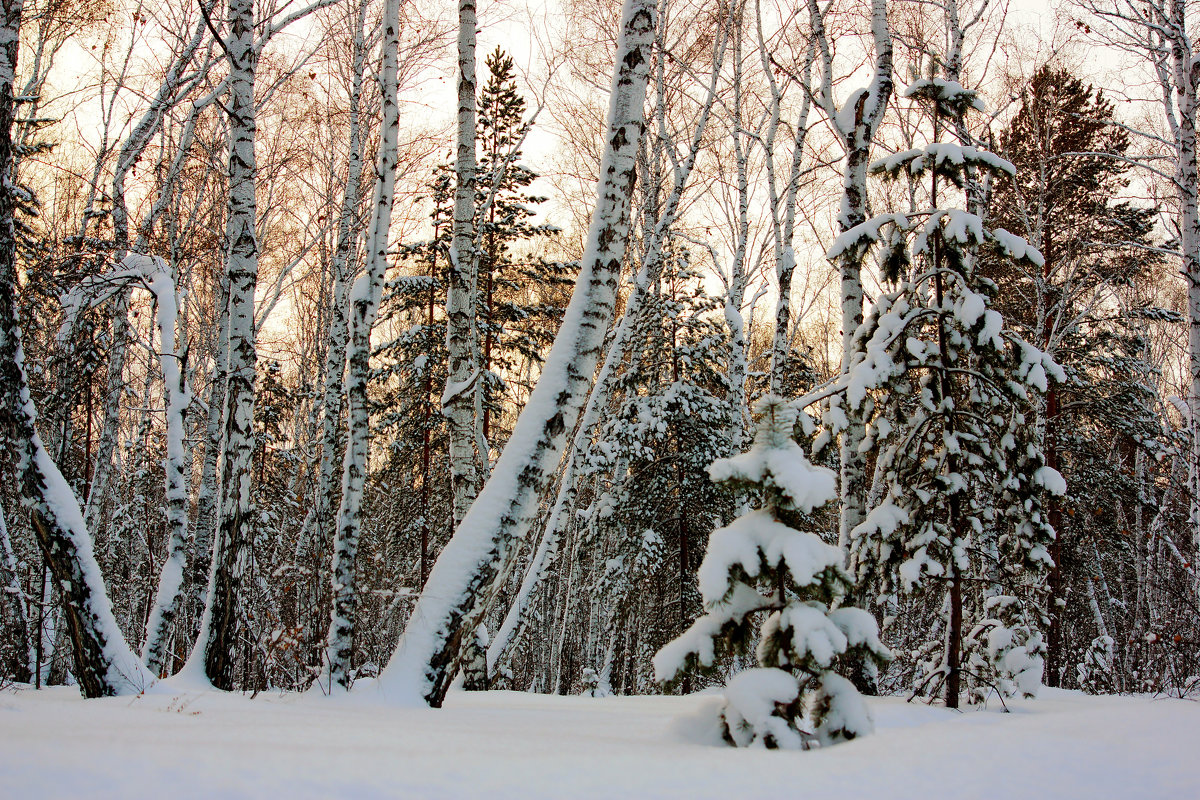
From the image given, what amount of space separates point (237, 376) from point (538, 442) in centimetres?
290

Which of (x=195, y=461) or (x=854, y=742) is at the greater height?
(x=195, y=461)

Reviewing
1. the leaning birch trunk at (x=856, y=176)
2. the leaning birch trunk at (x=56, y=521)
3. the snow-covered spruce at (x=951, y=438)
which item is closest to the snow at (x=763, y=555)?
the snow-covered spruce at (x=951, y=438)

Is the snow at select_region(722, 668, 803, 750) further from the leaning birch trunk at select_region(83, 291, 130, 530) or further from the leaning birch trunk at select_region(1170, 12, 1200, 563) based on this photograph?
the leaning birch trunk at select_region(83, 291, 130, 530)

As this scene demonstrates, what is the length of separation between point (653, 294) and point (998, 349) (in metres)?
10.1

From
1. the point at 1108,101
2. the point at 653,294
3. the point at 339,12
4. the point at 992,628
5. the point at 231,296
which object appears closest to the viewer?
the point at 992,628

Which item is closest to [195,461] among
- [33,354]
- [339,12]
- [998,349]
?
[33,354]

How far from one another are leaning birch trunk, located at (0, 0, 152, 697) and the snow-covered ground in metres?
0.94

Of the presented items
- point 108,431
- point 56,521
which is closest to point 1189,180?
point 56,521

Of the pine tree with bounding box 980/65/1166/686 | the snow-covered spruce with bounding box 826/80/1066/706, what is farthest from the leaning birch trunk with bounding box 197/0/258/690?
the pine tree with bounding box 980/65/1166/686

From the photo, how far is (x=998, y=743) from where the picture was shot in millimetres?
3002

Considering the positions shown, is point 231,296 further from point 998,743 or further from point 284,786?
point 998,743

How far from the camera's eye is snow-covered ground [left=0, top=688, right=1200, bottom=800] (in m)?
2.02

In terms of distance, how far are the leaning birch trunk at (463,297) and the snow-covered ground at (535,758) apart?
331 cm

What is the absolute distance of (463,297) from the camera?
6910 mm
